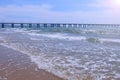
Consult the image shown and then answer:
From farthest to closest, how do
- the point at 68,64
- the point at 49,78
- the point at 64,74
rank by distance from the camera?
1. the point at 68,64
2. the point at 64,74
3. the point at 49,78

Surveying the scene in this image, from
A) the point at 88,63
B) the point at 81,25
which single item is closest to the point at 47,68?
the point at 88,63

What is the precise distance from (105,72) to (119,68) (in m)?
0.84

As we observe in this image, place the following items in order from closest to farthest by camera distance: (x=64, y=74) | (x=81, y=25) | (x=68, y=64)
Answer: (x=64, y=74) → (x=68, y=64) → (x=81, y=25)

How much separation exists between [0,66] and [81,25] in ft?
341

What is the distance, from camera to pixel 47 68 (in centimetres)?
777

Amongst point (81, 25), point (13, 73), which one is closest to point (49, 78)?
point (13, 73)

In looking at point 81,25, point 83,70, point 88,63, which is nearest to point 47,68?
point 83,70

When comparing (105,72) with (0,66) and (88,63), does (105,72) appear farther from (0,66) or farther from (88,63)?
(0,66)

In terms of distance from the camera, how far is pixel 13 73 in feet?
22.9

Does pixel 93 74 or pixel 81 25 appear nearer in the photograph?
pixel 93 74

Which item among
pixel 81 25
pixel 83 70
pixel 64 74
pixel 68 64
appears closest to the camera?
pixel 64 74

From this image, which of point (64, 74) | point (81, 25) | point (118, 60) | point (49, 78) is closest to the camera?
point (49, 78)

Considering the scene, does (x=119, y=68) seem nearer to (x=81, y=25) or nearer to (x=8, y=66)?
(x=8, y=66)

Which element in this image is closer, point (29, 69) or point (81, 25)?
point (29, 69)
